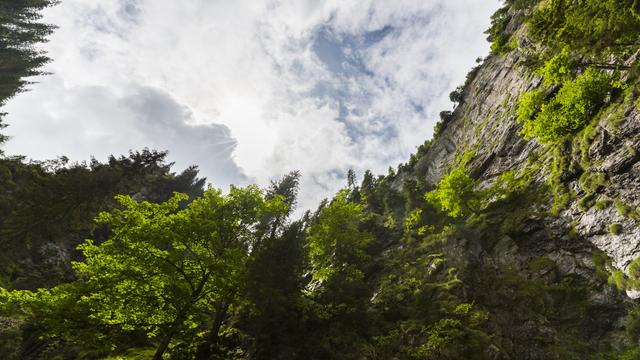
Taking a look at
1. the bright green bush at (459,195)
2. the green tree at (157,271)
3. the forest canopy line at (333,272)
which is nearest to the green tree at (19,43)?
the forest canopy line at (333,272)

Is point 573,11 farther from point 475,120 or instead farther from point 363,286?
point 475,120

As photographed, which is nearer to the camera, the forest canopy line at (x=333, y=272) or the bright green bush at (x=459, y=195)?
the forest canopy line at (x=333, y=272)

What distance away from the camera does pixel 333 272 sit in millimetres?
27453

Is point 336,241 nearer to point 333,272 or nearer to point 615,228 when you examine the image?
point 333,272

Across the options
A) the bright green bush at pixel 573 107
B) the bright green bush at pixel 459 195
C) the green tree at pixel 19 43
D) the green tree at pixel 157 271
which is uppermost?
the green tree at pixel 19 43

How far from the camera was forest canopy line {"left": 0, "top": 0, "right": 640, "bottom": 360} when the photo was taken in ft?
53.8

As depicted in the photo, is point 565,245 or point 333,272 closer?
point 565,245

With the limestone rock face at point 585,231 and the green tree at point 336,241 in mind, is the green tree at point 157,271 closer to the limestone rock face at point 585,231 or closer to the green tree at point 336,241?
the green tree at point 336,241

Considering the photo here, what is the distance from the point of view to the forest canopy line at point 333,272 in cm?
Result: 1641

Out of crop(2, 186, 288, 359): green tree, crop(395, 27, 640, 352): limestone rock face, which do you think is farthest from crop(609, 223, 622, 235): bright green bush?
crop(2, 186, 288, 359): green tree

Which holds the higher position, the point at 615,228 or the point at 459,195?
the point at 459,195

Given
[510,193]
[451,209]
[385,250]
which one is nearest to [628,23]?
→ [510,193]

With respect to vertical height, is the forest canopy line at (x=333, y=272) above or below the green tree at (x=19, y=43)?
below

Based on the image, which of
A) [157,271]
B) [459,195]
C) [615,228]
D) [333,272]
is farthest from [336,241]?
[615,228]
